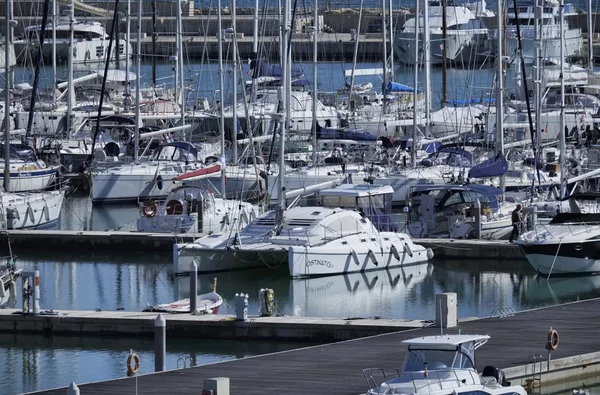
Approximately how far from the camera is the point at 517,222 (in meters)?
39.4

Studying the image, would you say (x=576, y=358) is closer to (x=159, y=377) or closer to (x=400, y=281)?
(x=159, y=377)

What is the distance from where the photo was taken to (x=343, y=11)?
457 feet

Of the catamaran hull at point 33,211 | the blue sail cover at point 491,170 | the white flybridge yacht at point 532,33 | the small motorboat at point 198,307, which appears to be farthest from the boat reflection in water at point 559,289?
the white flybridge yacht at point 532,33

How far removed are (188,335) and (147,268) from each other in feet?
36.8

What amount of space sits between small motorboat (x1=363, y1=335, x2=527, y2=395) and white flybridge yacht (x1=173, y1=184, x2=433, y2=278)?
49.0 ft

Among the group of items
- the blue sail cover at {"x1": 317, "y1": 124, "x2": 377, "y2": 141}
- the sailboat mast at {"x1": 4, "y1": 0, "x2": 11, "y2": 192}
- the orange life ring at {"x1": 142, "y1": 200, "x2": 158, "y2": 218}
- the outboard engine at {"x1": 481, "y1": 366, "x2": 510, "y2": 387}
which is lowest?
the outboard engine at {"x1": 481, "y1": 366, "x2": 510, "y2": 387}

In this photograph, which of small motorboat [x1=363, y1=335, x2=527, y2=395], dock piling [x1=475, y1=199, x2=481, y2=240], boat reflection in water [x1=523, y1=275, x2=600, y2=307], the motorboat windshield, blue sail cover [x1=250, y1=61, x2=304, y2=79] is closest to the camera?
small motorboat [x1=363, y1=335, x2=527, y2=395]

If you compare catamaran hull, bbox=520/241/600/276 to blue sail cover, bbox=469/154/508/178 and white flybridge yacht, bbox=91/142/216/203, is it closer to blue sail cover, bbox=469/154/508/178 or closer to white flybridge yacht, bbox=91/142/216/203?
blue sail cover, bbox=469/154/508/178

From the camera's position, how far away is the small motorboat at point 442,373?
20.3 m

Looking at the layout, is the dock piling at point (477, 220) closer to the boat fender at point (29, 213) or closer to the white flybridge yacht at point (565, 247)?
the white flybridge yacht at point (565, 247)

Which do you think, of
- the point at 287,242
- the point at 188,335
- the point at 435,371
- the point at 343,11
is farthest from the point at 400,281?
the point at 343,11

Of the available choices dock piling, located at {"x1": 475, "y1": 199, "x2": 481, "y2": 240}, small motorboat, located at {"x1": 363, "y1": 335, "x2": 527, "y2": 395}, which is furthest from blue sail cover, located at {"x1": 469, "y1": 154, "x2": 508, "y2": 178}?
small motorboat, located at {"x1": 363, "y1": 335, "x2": 527, "y2": 395}

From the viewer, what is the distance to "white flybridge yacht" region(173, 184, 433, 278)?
36.3 meters

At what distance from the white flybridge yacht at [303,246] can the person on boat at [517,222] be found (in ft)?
10.5
